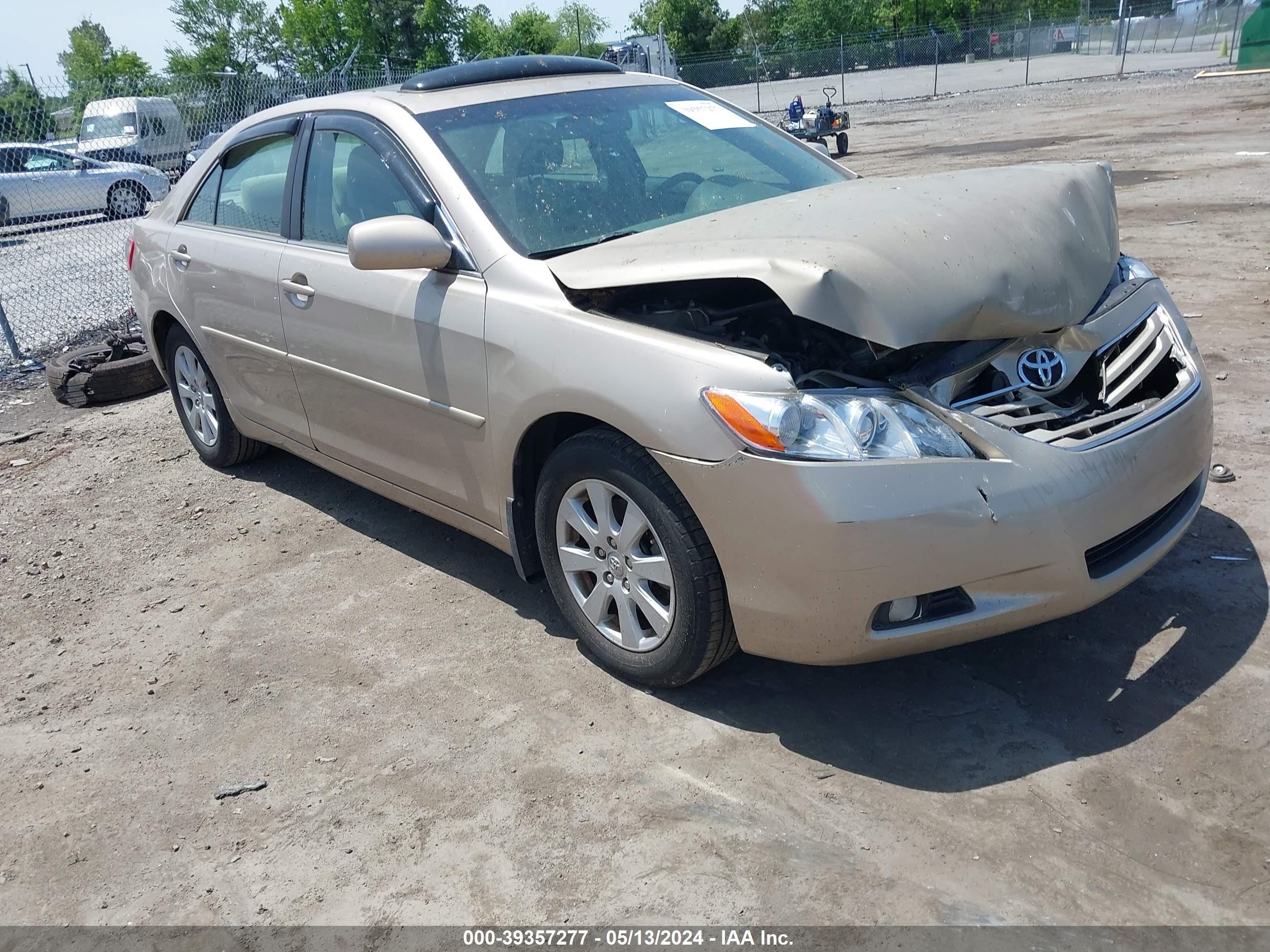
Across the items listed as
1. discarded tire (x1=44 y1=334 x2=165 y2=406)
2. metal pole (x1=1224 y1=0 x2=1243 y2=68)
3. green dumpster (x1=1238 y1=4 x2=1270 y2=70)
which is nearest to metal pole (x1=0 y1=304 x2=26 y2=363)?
discarded tire (x1=44 y1=334 x2=165 y2=406)

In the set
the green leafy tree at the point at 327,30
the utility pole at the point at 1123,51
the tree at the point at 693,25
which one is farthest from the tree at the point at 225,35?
the utility pole at the point at 1123,51

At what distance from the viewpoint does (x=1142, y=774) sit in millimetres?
2627

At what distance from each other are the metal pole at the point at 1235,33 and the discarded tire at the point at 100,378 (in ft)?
111

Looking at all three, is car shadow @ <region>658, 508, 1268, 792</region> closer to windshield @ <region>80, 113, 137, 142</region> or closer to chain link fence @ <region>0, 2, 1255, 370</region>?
chain link fence @ <region>0, 2, 1255, 370</region>

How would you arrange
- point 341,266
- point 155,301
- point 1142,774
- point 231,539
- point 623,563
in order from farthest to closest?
point 155,301 → point 231,539 → point 341,266 → point 623,563 → point 1142,774

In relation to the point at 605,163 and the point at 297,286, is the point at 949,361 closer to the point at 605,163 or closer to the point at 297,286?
the point at 605,163

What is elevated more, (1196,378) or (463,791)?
(1196,378)

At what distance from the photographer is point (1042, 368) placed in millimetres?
2971

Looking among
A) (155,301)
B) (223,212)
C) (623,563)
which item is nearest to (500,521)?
(623,563)

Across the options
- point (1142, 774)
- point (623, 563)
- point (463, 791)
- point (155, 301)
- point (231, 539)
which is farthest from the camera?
point (155, 301)

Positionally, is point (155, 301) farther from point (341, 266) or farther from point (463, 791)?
point (463, 791)

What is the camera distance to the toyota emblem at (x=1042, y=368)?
2.95 m

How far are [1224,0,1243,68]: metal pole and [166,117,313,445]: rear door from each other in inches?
1363

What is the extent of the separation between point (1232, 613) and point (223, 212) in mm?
4383
